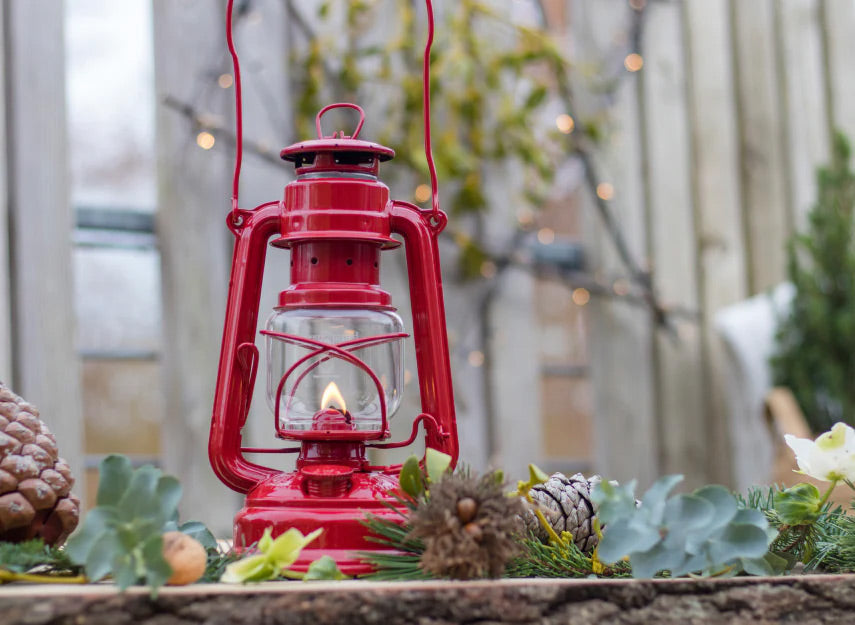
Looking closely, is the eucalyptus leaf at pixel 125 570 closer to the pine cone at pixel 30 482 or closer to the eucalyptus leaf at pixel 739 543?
the pine cone at pixel 30 482

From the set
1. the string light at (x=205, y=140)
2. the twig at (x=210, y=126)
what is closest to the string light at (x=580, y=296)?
the twig at (x=210, y=126)

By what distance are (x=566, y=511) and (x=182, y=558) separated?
32cm

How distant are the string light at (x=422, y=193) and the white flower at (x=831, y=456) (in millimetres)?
1476

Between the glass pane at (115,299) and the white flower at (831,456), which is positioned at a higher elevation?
the glass pane at (115,299)

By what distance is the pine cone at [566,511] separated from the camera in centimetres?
80

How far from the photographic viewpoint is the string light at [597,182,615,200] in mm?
2412

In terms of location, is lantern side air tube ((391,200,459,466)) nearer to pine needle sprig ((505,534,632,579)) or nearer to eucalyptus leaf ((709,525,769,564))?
pine needle sprig ((505,534,632,579))

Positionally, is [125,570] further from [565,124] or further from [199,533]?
[565,124]

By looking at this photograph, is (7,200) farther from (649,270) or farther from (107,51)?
(649,270)

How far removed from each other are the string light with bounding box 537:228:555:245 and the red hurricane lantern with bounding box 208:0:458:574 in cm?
157

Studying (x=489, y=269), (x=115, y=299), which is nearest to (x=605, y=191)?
(x=489, y=269)

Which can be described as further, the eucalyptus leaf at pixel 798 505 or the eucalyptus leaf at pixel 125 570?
the eucalyptus leaf at pixel 798 505

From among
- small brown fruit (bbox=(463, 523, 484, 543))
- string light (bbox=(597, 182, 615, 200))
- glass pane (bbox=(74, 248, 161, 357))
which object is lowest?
small brown fruit (bbox=(463, 523, 484, 543))

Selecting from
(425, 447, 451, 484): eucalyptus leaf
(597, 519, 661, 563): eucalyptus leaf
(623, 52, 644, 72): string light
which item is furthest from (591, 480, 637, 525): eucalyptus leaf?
(623, 52, 644, 72): string light
